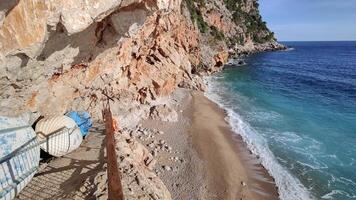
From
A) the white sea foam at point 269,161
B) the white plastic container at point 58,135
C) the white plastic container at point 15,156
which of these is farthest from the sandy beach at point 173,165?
the white plastic container at point 15,156

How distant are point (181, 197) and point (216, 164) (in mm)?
4401

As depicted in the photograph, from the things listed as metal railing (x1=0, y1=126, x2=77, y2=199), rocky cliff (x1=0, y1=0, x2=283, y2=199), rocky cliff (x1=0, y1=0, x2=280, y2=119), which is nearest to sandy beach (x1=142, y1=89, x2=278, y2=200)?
rocky cliff (x1=0, y1=0, x2=283, y2=199)

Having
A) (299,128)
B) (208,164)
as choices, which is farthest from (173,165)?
(299,128)

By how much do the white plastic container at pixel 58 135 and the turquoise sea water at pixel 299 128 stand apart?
10691mm

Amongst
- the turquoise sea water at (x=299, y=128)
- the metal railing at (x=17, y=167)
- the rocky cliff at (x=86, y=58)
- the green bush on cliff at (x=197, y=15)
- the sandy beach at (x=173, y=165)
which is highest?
the green bush on cliff at (x=197, y=15)

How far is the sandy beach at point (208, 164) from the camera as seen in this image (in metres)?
15.0

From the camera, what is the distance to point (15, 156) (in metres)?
7.87

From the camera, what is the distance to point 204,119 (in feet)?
83.4

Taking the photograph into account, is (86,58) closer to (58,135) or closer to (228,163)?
(58,135)

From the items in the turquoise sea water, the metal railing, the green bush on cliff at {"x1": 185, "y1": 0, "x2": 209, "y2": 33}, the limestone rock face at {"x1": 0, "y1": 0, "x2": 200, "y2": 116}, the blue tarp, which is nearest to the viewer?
the limestone rock face at {"x1": 0, "y1": 0, "x2": 200, "y2": 116}

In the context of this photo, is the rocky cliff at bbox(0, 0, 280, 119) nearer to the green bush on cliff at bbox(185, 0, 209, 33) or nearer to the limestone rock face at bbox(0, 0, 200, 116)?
the limestone rock face at bbox(0, 0, 200, 116)

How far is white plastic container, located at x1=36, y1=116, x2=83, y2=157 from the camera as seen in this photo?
33.5 feet

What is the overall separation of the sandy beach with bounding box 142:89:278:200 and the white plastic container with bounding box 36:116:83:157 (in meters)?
5.43

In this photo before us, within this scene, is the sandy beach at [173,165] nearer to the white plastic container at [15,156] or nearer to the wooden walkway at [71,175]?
the wooden walkway at [71,175]
